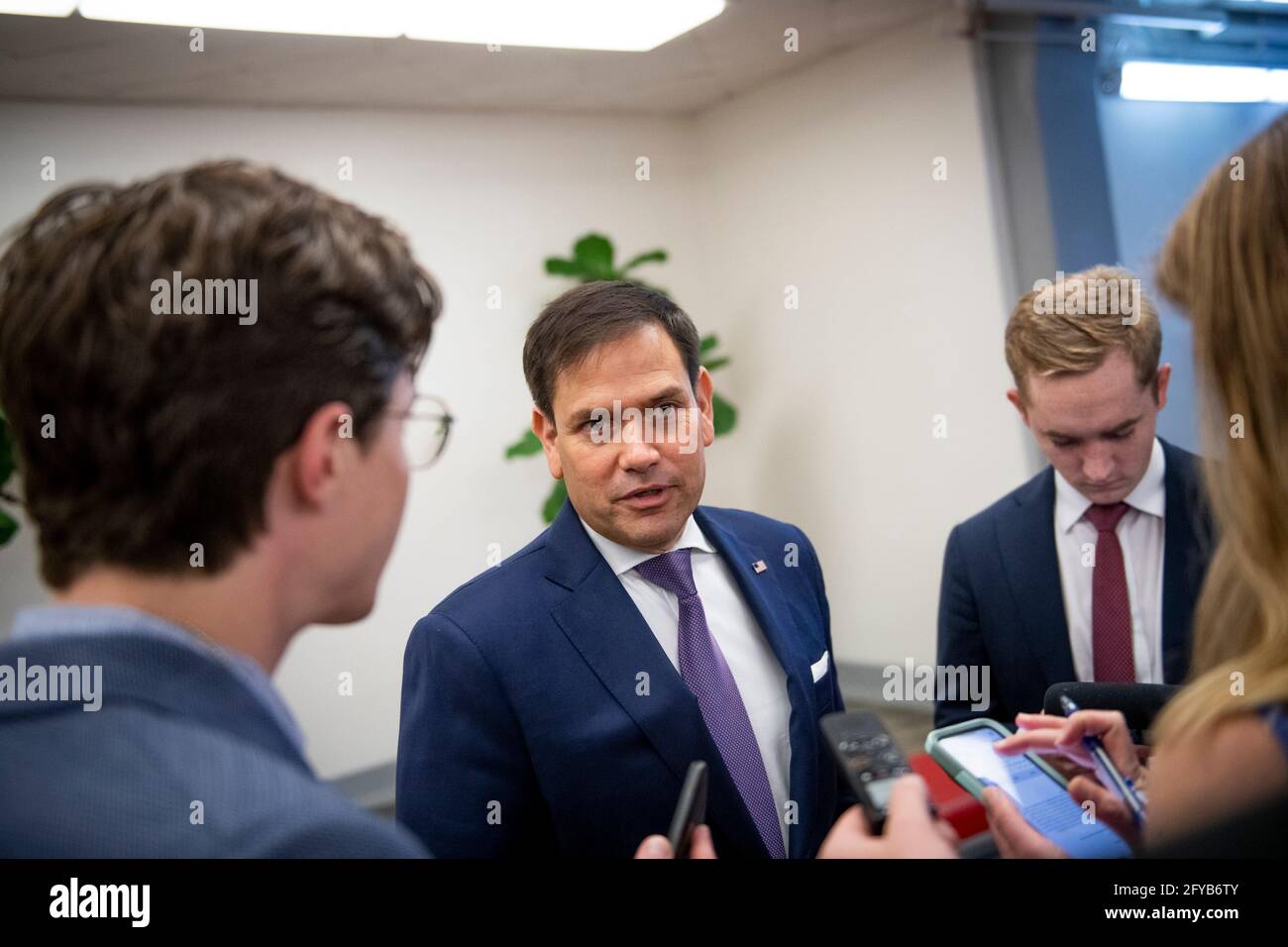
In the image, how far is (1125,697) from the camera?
139 cm

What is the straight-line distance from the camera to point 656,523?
136cm

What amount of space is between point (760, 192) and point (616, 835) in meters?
3.99

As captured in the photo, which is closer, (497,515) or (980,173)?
(980,173)

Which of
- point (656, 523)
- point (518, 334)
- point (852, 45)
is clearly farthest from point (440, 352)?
point (656, 523)

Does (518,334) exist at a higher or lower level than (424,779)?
higher

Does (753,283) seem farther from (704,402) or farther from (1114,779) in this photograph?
(1114,779)

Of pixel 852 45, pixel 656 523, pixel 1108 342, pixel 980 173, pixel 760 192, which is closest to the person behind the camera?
pixel 656 523

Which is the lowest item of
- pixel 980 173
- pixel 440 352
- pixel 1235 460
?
pixel 1235 460

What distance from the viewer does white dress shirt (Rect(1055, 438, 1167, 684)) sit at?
1.51 meters

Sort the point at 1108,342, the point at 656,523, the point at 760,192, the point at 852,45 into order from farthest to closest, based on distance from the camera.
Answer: the point at 760,192
the point at 852,45
the point at 1108,342
the point at 656,523

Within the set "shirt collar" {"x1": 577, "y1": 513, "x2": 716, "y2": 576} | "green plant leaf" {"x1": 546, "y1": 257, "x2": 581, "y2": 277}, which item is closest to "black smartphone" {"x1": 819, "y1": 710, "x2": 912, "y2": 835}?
"shirt collar" {"x1": 577, "y1": 513, "x2": 716, "y2": 576}

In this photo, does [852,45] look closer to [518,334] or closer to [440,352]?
[518,334]

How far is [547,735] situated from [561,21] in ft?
8.44

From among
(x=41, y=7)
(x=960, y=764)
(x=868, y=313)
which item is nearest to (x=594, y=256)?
(x=868, y=313)
